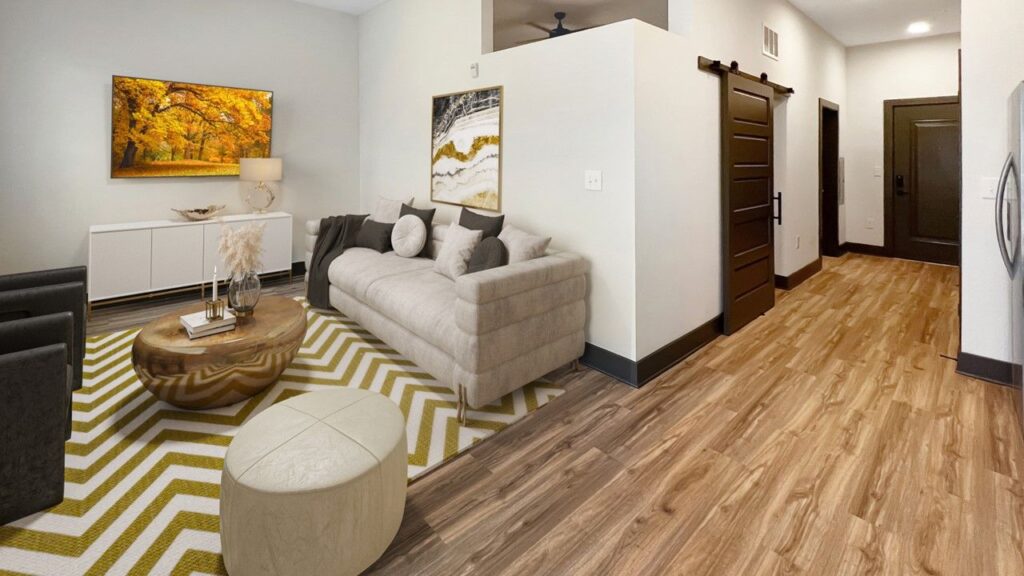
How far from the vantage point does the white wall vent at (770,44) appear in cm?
442

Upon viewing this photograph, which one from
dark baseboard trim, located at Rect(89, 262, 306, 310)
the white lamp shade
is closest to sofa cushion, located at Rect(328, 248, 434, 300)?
the white lamp shade

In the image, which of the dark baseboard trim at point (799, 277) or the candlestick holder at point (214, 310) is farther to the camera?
the dark baseboard trim at point (799, 277)

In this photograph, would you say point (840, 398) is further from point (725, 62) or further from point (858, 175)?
point (858, 175)

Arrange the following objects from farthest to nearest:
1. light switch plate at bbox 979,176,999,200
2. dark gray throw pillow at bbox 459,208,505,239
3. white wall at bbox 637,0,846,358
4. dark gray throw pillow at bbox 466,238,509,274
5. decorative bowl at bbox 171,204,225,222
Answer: decorative bowl at bbox 171,204,225,222 → dark gray throw pillow at bbox 459,208,505,239 → dark gray throw pillow at bbox 466,238,509,274 → white wall at bbox 637,0,846,358 → light switch plate at bbox 979,176,999,200

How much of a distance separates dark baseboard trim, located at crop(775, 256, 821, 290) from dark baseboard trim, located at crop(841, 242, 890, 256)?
1581mm

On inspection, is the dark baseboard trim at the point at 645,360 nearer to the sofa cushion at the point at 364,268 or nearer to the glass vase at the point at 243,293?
the sofa cushion at the point at 364,268

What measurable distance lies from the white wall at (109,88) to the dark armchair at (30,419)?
3190 mm

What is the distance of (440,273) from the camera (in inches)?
140

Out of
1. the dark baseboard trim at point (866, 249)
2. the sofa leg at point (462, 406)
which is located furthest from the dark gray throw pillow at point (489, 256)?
the dark baseboard trim at point (866, 249)

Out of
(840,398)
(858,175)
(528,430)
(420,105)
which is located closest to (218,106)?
(420,105)

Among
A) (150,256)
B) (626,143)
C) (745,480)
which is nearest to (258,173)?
(150,256)

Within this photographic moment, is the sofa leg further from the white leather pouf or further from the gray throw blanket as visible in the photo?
the gray throw blanket

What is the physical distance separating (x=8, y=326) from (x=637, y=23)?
3.21 meters

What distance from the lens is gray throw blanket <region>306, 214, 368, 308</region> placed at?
438cm
